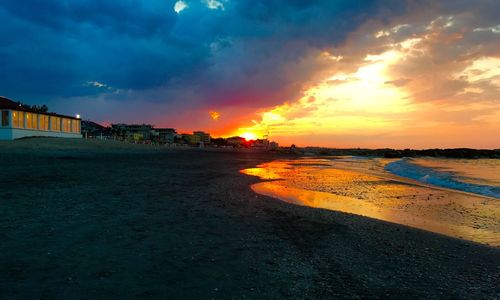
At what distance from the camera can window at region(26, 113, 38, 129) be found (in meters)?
47.5

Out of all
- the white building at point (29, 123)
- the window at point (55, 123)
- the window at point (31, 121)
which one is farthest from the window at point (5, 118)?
the window at point (55, 123)

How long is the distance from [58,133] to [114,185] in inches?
1910

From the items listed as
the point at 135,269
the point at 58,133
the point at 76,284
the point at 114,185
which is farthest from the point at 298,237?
the point at 58,133

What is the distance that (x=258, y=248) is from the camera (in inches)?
265

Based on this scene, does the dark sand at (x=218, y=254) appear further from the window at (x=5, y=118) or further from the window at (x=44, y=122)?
the window at (x=44, y=122)

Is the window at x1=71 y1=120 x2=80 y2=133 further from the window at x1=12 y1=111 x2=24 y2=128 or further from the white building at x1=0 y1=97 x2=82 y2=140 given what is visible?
the window at x1=12 y1=111 x2=24 y2=128

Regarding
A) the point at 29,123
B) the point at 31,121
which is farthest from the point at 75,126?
the point at 29,123

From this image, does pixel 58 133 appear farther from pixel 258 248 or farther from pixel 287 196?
Answer: pixel 258 248

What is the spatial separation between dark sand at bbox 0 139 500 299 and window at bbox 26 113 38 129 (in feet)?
145

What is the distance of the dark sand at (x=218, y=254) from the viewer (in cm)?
475

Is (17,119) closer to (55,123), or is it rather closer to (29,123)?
(29,123)

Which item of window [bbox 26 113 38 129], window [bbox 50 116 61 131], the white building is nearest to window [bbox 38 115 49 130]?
the white building

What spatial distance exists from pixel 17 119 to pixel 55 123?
32.8ft

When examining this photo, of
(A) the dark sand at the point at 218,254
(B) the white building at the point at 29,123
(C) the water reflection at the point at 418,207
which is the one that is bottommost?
(C) the water reflection at the point at 418,207
